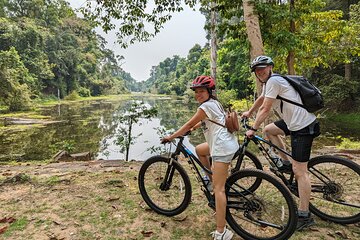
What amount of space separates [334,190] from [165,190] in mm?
1992

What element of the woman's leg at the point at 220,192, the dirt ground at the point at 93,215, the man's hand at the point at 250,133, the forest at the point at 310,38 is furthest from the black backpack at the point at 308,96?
the forest at the point at 310,38

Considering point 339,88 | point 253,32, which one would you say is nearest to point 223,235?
point 253,32

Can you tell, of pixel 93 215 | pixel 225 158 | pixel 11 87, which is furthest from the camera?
pixel 11 87

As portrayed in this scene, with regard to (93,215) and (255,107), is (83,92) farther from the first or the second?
(255,107)

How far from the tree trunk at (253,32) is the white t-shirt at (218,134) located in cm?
270

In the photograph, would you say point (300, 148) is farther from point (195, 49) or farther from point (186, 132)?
point (195, 49)

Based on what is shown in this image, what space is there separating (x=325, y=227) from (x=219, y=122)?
5.55 feet

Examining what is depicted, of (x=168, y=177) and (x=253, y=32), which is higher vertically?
(x=253, y=32)

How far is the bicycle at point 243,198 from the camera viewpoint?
8.39 ft

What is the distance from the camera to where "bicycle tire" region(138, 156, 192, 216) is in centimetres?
316

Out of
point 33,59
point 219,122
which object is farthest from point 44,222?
point 33,59

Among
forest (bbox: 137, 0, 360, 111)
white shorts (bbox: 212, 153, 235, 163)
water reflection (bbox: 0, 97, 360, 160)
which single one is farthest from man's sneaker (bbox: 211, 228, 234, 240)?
water reflection (bbox: 0, 97, 360, 160)

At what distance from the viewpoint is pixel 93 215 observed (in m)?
3.26

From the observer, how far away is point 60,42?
163ft
